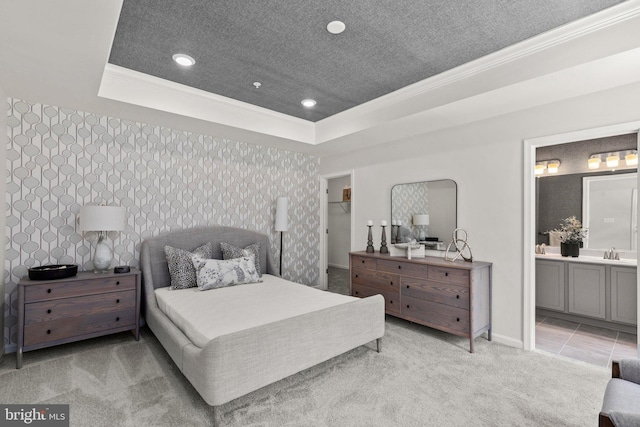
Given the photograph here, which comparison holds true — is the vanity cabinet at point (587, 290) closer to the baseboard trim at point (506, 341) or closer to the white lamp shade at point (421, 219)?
the baseboard trim at point (506, 341)

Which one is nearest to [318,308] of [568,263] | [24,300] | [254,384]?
[254,384]

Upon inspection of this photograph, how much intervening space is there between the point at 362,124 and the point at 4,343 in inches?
166

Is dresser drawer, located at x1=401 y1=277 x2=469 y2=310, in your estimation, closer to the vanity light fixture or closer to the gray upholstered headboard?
the gray upholstered headboard

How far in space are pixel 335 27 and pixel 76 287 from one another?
313 centimetres

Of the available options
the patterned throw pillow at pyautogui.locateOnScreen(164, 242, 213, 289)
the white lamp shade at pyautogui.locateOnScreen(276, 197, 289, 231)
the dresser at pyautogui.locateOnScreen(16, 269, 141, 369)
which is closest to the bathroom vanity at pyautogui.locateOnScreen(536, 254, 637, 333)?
the white lamp shade at pyautogui.locateOnScreen(276, 197, 289, 231)


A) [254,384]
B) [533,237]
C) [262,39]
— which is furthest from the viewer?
[533,237]

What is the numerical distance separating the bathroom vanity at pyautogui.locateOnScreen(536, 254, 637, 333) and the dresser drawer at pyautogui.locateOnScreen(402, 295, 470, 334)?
1.88 m

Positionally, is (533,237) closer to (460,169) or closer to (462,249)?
(462,249)

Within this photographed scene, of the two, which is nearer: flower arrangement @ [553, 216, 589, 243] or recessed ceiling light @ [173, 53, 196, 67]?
recessed ceiling light @ [173, 53, 196, 67]

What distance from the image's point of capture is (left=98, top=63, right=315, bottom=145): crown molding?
2.87 m

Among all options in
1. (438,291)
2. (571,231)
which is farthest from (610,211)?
(438,291)

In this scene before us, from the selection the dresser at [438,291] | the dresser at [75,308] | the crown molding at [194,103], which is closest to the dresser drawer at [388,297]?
the dresser at [438,291]

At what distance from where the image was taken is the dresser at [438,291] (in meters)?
2.95

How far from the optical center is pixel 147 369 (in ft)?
8.34
